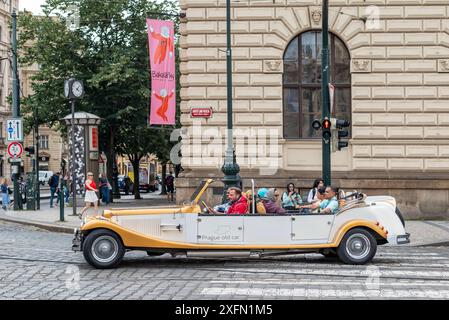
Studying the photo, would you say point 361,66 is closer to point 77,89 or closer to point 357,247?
point 77,89

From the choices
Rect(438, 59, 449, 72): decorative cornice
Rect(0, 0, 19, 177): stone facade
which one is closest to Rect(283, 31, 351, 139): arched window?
Rect(438, 59, 449, 72): decorative cornice

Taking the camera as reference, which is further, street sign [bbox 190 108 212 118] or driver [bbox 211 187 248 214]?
street sign [bbox 190 108 212 118]

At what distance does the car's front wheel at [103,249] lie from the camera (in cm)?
1238

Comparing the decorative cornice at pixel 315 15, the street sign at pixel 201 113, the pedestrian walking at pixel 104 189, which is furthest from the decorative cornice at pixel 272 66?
the pedestrian walking at pixel 104 189

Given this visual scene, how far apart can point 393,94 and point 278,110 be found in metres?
3.59

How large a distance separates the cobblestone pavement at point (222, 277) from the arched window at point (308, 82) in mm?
9025

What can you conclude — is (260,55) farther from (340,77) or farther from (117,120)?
(117,120)

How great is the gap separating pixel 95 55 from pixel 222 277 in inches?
1002

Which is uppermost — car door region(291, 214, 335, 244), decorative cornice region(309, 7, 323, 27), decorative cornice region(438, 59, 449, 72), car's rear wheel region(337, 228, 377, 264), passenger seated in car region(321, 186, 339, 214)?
decorative cornice region(309, 7, 323, 27)

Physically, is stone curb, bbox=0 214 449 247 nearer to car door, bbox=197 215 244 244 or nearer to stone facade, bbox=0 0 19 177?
car door, bbox=197 215 244 244

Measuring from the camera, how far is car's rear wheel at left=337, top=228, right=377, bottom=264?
13.0 metres

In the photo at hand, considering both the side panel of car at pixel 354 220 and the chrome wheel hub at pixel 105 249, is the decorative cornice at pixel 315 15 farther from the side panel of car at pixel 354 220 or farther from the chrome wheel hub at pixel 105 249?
the chrome wheel hub at pixel 105 249

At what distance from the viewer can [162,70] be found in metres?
23.9

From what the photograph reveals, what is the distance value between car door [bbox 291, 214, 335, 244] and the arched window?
432 inches
